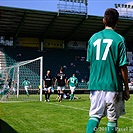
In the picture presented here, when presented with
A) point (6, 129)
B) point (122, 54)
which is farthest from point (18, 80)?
point (122, 54)

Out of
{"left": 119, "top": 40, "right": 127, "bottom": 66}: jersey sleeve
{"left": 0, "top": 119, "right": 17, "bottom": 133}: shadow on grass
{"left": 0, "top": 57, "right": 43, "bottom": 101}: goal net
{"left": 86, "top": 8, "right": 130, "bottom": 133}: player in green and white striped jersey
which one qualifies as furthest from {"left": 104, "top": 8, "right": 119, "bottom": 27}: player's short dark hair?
{"left": 0, "top": 57, "right": 43, "bottom": 101}: goal net

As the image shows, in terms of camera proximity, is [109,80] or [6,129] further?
[6,129]

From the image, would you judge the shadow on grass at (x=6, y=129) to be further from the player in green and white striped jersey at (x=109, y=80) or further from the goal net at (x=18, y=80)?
the goal net at (x=18, y=80)

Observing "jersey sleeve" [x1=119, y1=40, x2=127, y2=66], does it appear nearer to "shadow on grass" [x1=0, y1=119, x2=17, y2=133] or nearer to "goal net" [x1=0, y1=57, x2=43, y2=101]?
"shadow on grass" [x1=0, y1=119, x2=17, y2=133]

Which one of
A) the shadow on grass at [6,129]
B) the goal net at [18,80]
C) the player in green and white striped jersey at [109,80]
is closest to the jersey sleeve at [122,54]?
the player in green and white striped jersey at [109,80]

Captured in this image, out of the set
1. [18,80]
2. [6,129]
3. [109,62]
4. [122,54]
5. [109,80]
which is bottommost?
[6,129]

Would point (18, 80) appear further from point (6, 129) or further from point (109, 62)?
point (109, 62)

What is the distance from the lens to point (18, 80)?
2111 cm

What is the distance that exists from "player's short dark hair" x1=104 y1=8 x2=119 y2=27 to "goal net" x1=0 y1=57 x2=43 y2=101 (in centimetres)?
1326

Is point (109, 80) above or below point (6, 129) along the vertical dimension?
above

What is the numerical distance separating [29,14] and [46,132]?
997 inches

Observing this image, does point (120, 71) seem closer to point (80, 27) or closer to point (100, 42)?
point (100, 42)

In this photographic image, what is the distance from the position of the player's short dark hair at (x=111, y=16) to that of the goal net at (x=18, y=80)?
1326cm

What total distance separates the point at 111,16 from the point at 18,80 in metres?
17.7
